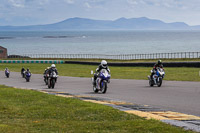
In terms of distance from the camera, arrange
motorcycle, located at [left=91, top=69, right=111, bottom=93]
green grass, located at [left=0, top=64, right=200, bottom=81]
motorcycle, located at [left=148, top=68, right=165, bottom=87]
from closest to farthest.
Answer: motorcycle, located at [left=91, top=69, right=111, bottom=93], motorcycle, located at [left=148, top=68, right=165, bottom=87], green grass, located at [left=0, top=64, right=200, bottom=81]

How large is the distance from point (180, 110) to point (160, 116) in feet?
7.53

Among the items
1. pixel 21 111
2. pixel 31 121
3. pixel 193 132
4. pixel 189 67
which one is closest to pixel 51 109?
pixel 21 111

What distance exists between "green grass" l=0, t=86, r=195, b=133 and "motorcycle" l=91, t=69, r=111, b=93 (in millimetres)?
5272

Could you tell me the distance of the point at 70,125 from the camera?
9656 mm

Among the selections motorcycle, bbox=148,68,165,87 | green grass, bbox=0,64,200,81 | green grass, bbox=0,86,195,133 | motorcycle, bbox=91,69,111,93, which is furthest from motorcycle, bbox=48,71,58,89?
green grass, bbox=0,86,195,133

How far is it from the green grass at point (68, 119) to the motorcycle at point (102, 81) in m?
5.27

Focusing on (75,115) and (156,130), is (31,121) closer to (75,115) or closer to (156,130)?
(75,115)

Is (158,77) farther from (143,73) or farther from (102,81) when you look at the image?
(143,73)

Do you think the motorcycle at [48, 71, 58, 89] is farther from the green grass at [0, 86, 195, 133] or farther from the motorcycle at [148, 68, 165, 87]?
the green grass at [0, 86, 195, 133]

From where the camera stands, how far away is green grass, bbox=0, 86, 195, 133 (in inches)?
352

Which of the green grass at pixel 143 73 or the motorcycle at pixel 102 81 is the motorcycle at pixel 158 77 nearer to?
the motorcycle at pixel 102 81

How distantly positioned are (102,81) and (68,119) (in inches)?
373

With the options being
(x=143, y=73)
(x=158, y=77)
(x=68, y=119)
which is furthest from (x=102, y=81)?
(x=143, y=73)

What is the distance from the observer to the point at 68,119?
10766 mm
